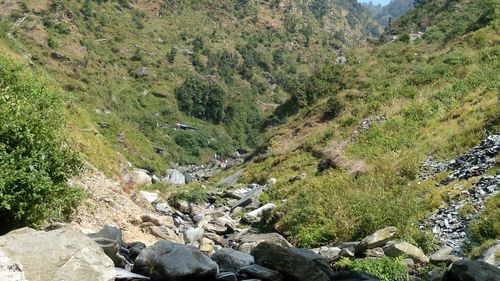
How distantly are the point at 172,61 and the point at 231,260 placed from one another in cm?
11430

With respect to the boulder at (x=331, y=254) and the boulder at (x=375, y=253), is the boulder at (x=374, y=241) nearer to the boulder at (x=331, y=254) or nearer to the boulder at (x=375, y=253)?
the boulder at (x=375, y=253)

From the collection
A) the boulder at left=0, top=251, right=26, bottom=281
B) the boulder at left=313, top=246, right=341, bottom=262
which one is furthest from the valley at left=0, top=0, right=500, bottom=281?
the boulder at left=313, top=246, right=341, bottom=262

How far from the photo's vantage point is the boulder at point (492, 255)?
371 inches

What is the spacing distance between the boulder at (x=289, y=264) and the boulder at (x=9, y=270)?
385 centimetres

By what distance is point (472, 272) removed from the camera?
811 centimetres

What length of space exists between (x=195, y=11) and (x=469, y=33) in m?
116

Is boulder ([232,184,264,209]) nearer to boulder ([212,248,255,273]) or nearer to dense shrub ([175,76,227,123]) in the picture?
boulder ([212,248,255,273])

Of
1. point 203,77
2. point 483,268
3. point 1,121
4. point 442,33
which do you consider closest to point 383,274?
point 483,268

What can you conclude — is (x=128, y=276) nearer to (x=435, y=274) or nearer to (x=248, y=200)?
(x=435, y=274)

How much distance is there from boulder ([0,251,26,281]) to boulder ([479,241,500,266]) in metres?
7.89

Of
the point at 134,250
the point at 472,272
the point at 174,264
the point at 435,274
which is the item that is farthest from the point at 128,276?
the point at 435,274

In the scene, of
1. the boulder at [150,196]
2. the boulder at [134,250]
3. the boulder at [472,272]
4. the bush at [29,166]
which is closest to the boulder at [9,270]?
the bush at [29,166]

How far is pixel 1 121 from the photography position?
832 centimetres

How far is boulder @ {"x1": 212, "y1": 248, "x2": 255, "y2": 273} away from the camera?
28.0 feet
